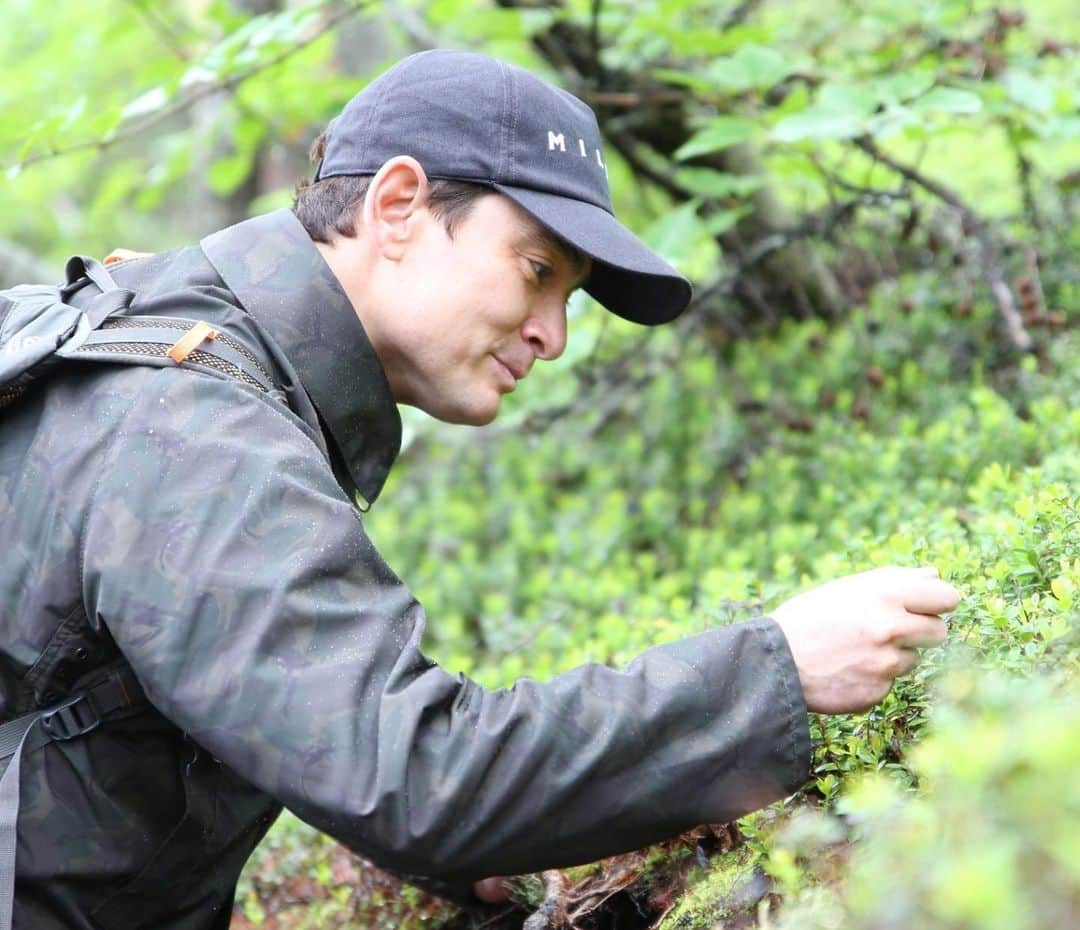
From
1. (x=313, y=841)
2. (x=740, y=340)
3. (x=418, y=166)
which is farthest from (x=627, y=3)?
(x=313, y=841)

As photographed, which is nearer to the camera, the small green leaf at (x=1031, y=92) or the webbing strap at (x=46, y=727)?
the webbing strap at (x=46, y=727)

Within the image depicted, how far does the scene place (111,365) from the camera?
2.24m

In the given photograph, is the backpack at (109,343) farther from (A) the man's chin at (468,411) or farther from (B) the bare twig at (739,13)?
(B) the bare twig at (739,13)

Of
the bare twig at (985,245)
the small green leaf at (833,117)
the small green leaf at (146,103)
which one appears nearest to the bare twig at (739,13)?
the bare twig at (985,245)

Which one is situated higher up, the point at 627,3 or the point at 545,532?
the point at 627,3

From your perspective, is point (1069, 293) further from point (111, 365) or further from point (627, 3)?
point (111, 365)

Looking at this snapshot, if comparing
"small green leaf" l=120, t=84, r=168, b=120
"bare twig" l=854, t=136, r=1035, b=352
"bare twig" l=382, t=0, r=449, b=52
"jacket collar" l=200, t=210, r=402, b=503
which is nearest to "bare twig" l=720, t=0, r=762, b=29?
"bare twig" l=854, t=136, r=1035, b=352

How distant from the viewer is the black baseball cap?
255 cm

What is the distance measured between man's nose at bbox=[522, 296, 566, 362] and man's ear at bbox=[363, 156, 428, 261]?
0.33 meters

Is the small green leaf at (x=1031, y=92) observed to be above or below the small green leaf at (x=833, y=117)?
below

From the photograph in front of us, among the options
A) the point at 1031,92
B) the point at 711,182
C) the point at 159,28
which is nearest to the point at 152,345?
the point at 1031,92

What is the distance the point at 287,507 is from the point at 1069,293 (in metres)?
4.09

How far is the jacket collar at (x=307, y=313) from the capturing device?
2.52 m

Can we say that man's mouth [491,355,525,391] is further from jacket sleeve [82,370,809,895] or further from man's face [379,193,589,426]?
jacket sleeve [82,370,809,895]
